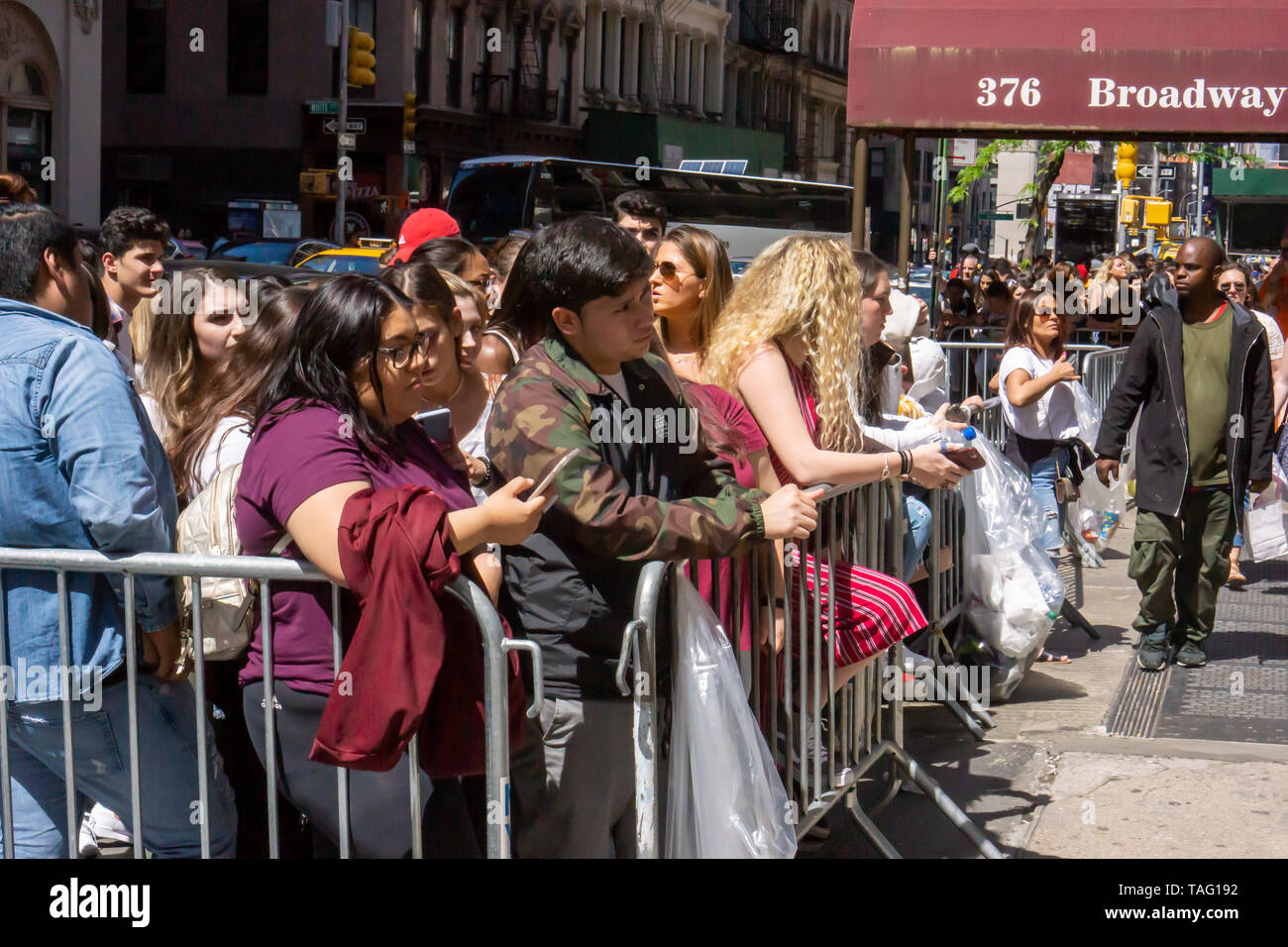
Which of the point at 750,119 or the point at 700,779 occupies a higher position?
the point at 750,119

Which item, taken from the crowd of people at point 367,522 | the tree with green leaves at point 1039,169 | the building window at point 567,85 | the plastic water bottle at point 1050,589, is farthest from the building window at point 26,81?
the crowd of people at point 367,522

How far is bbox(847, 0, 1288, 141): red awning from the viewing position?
9.88m

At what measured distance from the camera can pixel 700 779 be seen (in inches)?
136

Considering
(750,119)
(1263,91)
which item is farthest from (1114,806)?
(750,119)

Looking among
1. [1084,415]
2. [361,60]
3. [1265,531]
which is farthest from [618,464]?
[361,60]

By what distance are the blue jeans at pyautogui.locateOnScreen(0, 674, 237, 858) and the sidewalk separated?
7.01 feet

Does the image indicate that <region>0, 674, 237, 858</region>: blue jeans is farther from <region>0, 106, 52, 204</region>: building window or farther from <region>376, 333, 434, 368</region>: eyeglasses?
<region>0, 106, 52, 204</region>: building window

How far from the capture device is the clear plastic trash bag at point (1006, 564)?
243 inches

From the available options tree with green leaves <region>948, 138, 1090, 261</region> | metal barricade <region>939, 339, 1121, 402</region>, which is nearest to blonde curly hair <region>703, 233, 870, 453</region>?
metal barricade <region>939, 339, 1121, 402</region>

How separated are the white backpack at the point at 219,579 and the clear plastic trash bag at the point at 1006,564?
3.48 meters

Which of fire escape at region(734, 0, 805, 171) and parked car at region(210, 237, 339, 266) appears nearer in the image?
parked car at region(210, 237, 339, 266)

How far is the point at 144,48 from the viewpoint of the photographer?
127ft
